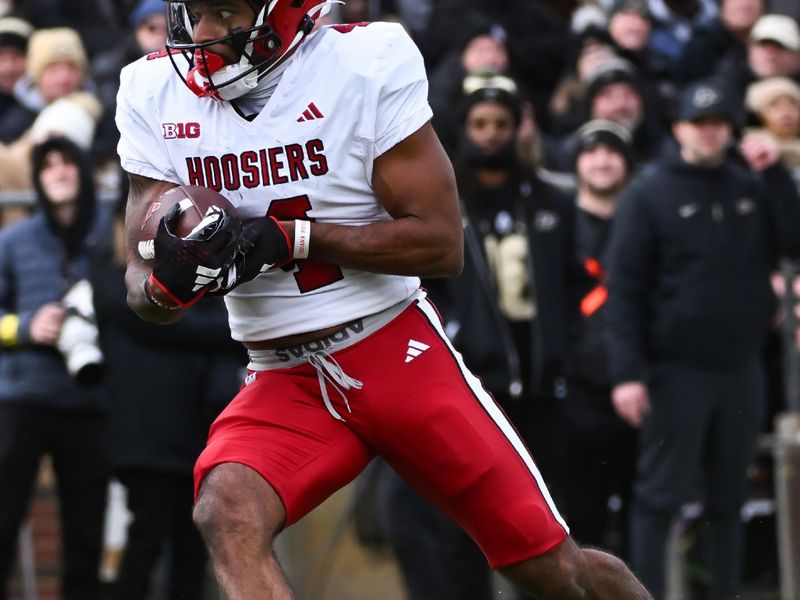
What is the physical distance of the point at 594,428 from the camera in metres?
7.61

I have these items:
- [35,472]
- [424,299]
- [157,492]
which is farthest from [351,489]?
[424,299]

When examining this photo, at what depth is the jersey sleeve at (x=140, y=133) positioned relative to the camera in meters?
4.80

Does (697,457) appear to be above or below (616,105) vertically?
below

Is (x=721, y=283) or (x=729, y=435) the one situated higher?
(x=721, y=283)

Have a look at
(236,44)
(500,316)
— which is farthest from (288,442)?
(500,316)

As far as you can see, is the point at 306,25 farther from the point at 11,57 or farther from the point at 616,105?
the point at 11,57

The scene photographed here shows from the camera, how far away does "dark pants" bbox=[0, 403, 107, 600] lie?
287 inches

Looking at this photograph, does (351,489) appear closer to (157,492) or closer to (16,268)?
(157,492)

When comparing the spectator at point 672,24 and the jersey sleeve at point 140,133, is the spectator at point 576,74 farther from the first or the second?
the jersey sleeve at point 140,133

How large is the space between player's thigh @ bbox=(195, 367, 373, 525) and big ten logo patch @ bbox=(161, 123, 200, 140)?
2.23 feet

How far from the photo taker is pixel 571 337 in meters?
7.60

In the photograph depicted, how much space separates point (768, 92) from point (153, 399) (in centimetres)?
362

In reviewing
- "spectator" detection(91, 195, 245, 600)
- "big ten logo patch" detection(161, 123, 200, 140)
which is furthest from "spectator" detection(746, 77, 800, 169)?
"big ten logo patch" detection(161, 123, 200, 140)

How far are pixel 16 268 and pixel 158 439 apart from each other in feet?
3.11
